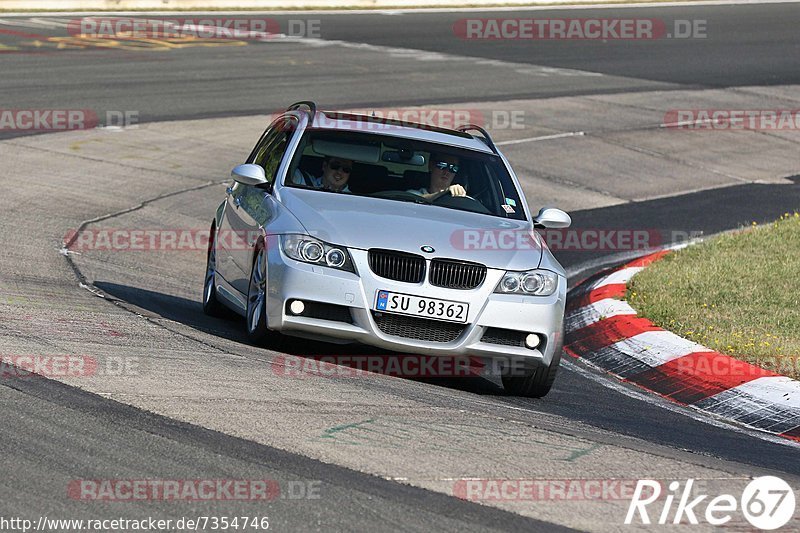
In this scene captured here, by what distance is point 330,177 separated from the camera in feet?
30.7

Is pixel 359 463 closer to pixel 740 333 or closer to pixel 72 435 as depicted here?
pixel 72 435

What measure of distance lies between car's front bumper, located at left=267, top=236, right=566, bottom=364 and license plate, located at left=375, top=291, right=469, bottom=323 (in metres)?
0.03

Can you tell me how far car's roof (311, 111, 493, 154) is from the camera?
9.84 m

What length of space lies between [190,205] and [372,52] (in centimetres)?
1403

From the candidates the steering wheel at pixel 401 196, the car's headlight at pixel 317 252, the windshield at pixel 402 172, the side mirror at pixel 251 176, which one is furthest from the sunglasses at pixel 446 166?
the car's headlight at pixel 317 252

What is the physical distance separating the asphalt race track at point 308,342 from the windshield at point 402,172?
3.75 feet

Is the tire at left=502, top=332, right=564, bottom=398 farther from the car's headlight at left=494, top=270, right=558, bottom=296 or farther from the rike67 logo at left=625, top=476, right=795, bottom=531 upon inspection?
the rike67 logo at left=625, top=476, right=795, bottom=531

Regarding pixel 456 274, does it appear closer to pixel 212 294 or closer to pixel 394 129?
pixel 394 129

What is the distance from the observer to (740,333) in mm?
9836

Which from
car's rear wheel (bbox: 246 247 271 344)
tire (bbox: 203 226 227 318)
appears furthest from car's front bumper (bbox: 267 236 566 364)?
tire (bbox: 203 226 227 318)

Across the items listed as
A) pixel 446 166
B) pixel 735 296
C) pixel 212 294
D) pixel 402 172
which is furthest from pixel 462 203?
pixel 735 296

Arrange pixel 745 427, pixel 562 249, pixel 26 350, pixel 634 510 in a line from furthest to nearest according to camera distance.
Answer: pixel 562 249, pixel 745 427, pixel 26 350, pixel 634 510

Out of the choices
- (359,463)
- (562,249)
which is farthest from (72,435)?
(562,249)

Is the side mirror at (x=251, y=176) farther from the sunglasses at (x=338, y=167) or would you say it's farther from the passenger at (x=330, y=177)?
the sunglasses at (x=338, y=167)
